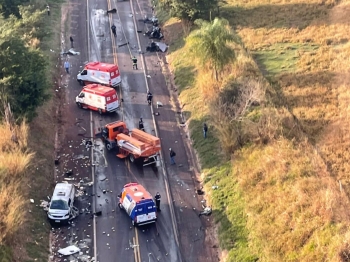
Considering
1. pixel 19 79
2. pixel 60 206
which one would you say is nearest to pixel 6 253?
pixel 60 206

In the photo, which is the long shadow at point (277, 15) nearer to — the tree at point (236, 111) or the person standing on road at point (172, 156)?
the tree at point (236, 111)

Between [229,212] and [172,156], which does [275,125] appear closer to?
[229,212]

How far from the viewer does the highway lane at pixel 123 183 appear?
3359 cm

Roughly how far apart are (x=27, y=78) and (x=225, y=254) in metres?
19.3

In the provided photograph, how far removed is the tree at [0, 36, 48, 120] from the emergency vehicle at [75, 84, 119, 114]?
6156mm

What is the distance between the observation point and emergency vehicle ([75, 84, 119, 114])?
157 feet

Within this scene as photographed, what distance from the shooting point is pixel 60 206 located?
115 feet

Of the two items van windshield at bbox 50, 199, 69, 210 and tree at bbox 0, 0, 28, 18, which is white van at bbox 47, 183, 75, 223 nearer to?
van windshield at bbox 50, 199, 69, 210

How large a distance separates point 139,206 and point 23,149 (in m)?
10.1

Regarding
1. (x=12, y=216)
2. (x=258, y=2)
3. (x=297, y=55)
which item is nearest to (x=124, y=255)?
(x=12, y=216)

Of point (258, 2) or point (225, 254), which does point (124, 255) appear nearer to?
point (225, 254)

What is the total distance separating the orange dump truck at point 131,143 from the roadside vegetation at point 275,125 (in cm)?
387

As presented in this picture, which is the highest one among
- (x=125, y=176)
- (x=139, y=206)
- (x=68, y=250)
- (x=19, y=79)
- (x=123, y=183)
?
(x=19, y=79)

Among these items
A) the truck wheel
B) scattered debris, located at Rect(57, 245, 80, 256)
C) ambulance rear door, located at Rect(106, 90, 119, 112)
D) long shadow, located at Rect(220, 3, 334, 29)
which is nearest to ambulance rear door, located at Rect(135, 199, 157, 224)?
scattered debris, located at Rect(57, 245, 80, 256)
